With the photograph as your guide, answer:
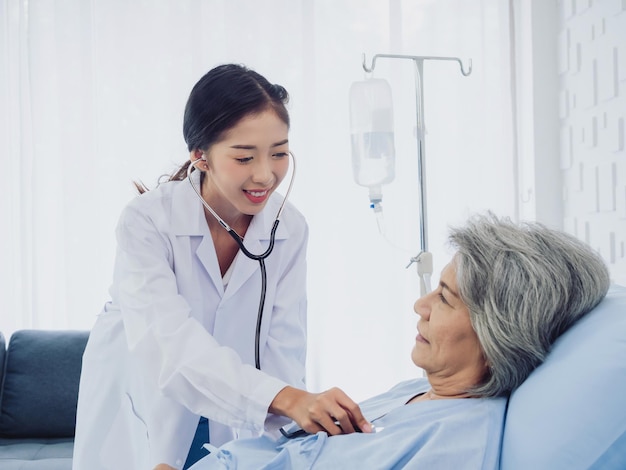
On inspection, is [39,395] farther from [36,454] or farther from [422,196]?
[422,196]

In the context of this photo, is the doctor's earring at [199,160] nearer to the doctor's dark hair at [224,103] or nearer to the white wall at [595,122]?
the doctor's dark hair at [224,103]

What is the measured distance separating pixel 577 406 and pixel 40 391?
2.06 meters

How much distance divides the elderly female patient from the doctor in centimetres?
6

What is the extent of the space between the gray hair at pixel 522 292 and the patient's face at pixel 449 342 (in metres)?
0.03

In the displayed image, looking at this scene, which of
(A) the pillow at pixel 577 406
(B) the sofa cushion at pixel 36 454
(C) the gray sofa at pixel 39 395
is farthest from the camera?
(C) the gray sofa at pixel 39 395

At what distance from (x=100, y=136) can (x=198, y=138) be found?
5.94 feet

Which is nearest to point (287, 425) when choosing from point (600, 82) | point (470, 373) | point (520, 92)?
point (470, 373)

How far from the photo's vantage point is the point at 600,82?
248 centimetres

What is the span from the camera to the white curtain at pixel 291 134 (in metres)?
3.07

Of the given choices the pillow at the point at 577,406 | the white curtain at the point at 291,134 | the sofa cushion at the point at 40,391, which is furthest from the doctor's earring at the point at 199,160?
the white curtain at the point at 291,134

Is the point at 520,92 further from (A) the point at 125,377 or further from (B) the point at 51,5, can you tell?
(A) the point at 125,377

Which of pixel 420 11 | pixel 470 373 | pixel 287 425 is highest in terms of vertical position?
pixel 420 11

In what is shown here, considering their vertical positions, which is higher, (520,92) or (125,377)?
(520,92)

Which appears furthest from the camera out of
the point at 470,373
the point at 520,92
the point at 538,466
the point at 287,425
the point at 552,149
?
the point at 520,92
